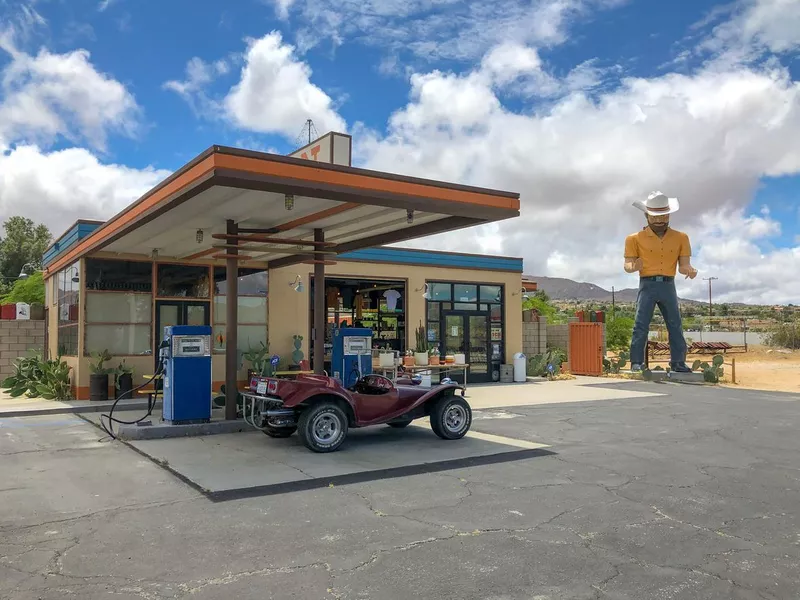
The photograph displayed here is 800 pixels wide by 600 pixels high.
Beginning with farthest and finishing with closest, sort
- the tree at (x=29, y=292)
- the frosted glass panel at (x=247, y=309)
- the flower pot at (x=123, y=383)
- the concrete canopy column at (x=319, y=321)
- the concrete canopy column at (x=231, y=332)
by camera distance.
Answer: the tree at (x=29, y=292) → the frosted glass panel at (x=247, y=309) → the flower pot at (x=123, y=383) → the concrete canopy column at (x=319, y=321) → the concrete canopy column at (x=231, y=332)

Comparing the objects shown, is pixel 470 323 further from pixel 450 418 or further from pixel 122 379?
pixel 450 418

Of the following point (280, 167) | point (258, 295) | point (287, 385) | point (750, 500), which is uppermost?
point (280, 167)

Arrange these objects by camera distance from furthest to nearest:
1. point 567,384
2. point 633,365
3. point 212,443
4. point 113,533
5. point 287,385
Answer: point 633,365 → point 567,384 → point 212,443 → point 287,385 → point 113,533

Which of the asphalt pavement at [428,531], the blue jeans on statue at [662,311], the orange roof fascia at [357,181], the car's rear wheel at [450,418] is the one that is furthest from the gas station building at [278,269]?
the blue jeans on statue at [662,311]

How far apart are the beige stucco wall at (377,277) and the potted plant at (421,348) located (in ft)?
0.74

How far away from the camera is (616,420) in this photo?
12.5 m

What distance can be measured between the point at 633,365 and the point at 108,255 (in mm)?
16317

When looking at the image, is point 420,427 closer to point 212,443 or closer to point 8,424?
point 212,443

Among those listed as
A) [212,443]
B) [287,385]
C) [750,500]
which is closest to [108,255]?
[212,443]

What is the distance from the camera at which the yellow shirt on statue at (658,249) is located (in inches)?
846

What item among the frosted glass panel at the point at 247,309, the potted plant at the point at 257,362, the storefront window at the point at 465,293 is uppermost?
the storefront window at the point at 465,293

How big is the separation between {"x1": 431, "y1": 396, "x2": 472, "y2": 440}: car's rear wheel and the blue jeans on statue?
44.2 ft

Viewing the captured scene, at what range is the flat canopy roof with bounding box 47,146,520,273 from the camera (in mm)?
8258

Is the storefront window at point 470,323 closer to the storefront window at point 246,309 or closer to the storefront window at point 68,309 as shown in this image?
the storefront window at point 246,309
